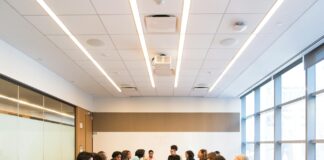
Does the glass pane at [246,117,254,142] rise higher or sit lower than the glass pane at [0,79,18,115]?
lower

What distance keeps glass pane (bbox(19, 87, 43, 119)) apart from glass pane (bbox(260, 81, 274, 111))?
20.6 feet

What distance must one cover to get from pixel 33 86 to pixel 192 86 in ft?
17.0

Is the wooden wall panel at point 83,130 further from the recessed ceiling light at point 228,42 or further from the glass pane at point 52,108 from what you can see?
the recessed ceiling light at point 228,42

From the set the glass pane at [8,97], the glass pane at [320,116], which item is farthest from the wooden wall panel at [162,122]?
the glass pane at [8,97]

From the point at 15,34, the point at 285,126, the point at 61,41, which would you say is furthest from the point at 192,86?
the point at 15,34

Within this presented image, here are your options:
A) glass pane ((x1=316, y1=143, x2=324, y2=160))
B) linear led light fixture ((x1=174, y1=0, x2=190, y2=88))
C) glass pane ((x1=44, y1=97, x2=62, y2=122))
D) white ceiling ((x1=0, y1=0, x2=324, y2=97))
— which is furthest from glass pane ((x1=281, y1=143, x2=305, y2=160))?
glass pane ((x1=44, y1=97, x2=62, y2=122))

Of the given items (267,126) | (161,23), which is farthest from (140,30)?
(267,126)

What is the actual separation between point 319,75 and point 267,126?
4.01 metres

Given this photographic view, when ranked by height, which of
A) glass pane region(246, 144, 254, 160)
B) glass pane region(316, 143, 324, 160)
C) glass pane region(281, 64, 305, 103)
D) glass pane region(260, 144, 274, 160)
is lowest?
glass pane region(246, 144, 254, 160)

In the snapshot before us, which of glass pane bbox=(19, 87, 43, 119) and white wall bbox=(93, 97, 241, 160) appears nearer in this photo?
glass pane bbox=(19, 87, 43, 119)

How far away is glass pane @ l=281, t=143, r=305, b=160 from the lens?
847 centimetres

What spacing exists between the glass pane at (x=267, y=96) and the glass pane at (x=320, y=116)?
9.45 ft

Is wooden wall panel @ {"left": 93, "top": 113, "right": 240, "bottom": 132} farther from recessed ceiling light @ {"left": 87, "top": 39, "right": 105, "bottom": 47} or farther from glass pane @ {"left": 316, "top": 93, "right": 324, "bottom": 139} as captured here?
recessed ceiling light @ {"left": 87, "top": 39, "right": 105, "bottom": 47}

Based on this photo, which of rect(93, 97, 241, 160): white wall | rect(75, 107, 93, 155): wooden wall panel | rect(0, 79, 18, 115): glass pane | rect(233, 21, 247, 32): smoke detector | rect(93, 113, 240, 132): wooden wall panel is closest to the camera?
rect(233, 21, 247, 32): smoke detector
